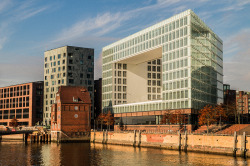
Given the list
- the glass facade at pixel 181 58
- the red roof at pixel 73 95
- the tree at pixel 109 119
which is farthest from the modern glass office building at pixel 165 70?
the red roof at pixel 73 95

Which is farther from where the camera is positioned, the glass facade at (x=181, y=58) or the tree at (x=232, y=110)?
the glass facade at (x=181, y=58)

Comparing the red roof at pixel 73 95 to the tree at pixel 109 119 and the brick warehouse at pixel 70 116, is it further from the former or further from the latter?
the tree at pixel 109 119

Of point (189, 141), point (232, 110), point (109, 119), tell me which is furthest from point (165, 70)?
point (189, 141)

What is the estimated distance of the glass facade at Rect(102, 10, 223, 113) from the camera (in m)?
119

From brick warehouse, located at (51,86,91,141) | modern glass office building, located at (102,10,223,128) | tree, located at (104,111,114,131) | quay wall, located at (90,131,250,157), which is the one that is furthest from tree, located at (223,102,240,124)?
brick warehouse, located at (51,86,91,141)

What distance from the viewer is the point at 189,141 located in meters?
88.0

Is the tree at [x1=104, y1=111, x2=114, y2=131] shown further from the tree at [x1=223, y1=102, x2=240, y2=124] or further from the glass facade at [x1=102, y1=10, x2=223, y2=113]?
the tree at [x1=223, y1=102, x2=240, y2=124]

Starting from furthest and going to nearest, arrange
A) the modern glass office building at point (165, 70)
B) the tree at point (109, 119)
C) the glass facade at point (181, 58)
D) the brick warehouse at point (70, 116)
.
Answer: the tree at point (109, 119) < the brick warehouse at point (70, 116) < the modern glass office building at point (165, 70) < the glass facade at point (181, 58)

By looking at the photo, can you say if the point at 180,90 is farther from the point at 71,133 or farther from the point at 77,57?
the point at 77,57

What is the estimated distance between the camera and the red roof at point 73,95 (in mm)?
134625

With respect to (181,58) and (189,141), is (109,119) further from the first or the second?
(189,141)

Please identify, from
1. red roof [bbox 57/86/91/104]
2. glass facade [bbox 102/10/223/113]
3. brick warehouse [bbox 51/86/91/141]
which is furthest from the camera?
red roof [bbox 57/86/91/104]

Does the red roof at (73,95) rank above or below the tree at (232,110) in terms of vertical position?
above

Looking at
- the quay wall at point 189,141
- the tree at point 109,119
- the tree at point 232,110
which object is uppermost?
the tree at point 232,110
